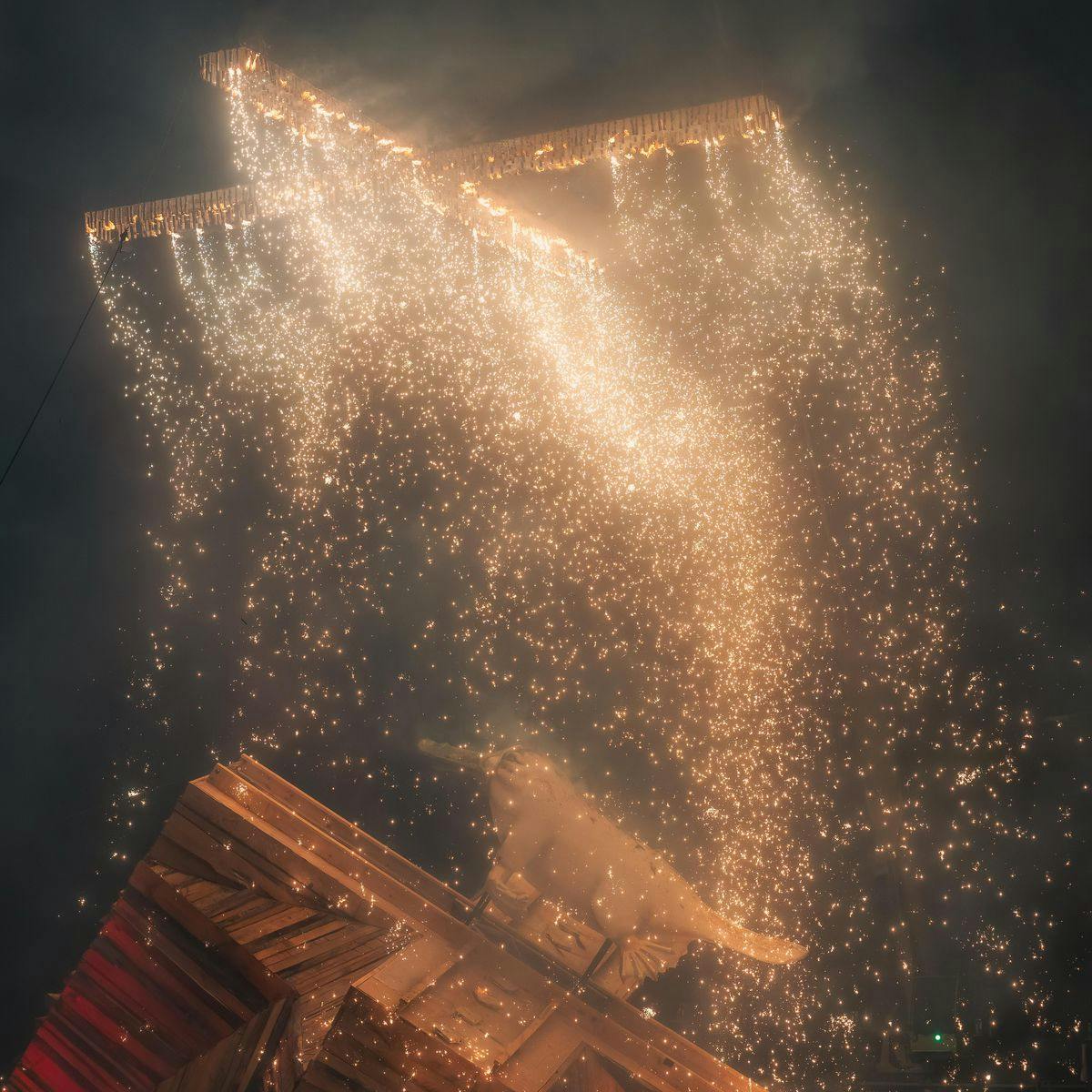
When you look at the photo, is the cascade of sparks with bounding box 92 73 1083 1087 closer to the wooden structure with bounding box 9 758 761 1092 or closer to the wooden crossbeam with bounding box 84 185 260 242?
the wooden crossbeam with bounding box 84 185 260 242

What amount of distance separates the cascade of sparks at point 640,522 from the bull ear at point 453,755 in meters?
0.09

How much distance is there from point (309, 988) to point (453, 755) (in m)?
1.31

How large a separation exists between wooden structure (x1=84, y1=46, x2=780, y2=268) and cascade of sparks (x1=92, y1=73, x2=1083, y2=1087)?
0.07m

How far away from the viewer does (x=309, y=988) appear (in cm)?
197

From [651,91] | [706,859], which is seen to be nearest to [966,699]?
[706,859]

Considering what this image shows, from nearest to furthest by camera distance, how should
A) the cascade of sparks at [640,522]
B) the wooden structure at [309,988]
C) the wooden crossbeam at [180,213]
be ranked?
the wooden structure at [309,988] < the cascade of sparks at [640,522] < the wooden crossbeam at [180,213]

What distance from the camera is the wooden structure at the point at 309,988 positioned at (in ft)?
5.98

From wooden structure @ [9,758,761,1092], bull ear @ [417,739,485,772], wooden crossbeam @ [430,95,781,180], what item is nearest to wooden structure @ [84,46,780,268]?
wooden crossbeam @ [430,95,781,180]

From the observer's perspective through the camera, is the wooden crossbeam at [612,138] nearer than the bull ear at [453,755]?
Yes

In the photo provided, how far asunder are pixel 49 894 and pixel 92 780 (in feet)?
1.64

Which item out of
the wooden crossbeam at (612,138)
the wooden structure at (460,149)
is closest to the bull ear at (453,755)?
the wooden structure at (460,149)

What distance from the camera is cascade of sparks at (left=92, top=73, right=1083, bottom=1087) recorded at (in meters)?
2.75

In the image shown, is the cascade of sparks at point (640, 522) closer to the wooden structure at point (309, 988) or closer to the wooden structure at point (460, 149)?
the wooden structure at point (460, 149)

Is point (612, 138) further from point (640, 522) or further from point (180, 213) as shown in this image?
point (180, 213)
